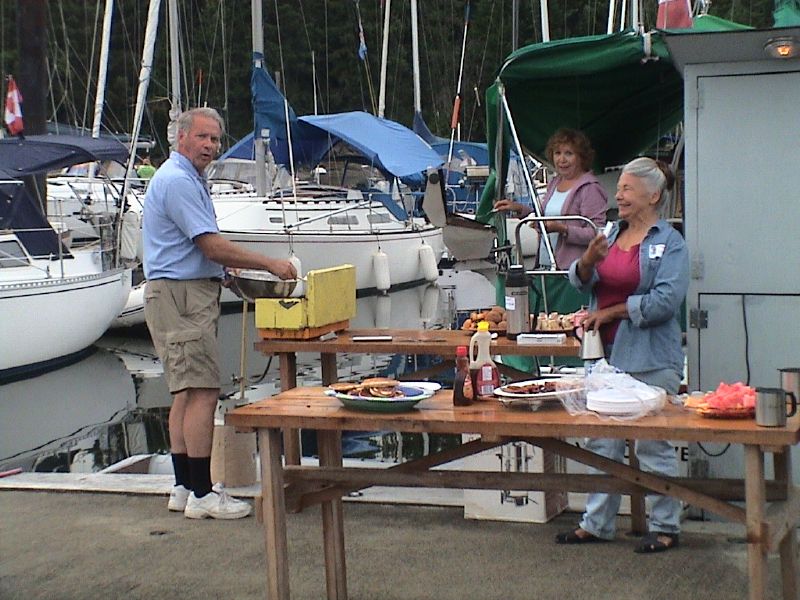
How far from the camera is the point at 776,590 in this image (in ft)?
15.9

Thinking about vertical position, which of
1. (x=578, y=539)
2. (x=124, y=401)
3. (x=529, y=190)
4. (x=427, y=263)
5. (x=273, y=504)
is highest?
(x=529, y=190)

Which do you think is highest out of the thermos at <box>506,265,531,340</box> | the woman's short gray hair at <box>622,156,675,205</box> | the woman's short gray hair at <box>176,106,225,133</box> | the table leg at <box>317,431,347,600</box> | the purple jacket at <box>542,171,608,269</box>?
the woman's short gray hair at <box>176,106,225,133</box>

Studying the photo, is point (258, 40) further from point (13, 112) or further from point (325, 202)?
point (13, 112)

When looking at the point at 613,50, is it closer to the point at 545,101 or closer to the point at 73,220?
the point at 545,101

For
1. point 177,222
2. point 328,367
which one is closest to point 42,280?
point 328,367

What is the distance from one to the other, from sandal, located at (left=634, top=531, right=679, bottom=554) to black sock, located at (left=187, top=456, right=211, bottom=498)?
220 cm

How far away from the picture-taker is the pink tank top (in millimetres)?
5156

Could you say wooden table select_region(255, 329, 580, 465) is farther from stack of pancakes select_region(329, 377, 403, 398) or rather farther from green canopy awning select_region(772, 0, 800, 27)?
green canopy awning select_region(772, 0, 800, 27)

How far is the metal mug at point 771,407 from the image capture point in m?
3.74

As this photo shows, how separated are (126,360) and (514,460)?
11986 mm

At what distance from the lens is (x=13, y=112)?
17.9 metres

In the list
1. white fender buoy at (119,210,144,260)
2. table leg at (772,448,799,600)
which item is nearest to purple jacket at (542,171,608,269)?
table leg at (772,448,799,600)

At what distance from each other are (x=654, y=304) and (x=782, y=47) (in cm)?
142

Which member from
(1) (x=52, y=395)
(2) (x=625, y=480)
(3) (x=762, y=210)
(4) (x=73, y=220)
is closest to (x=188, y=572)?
(2) (x=625, y=480)
